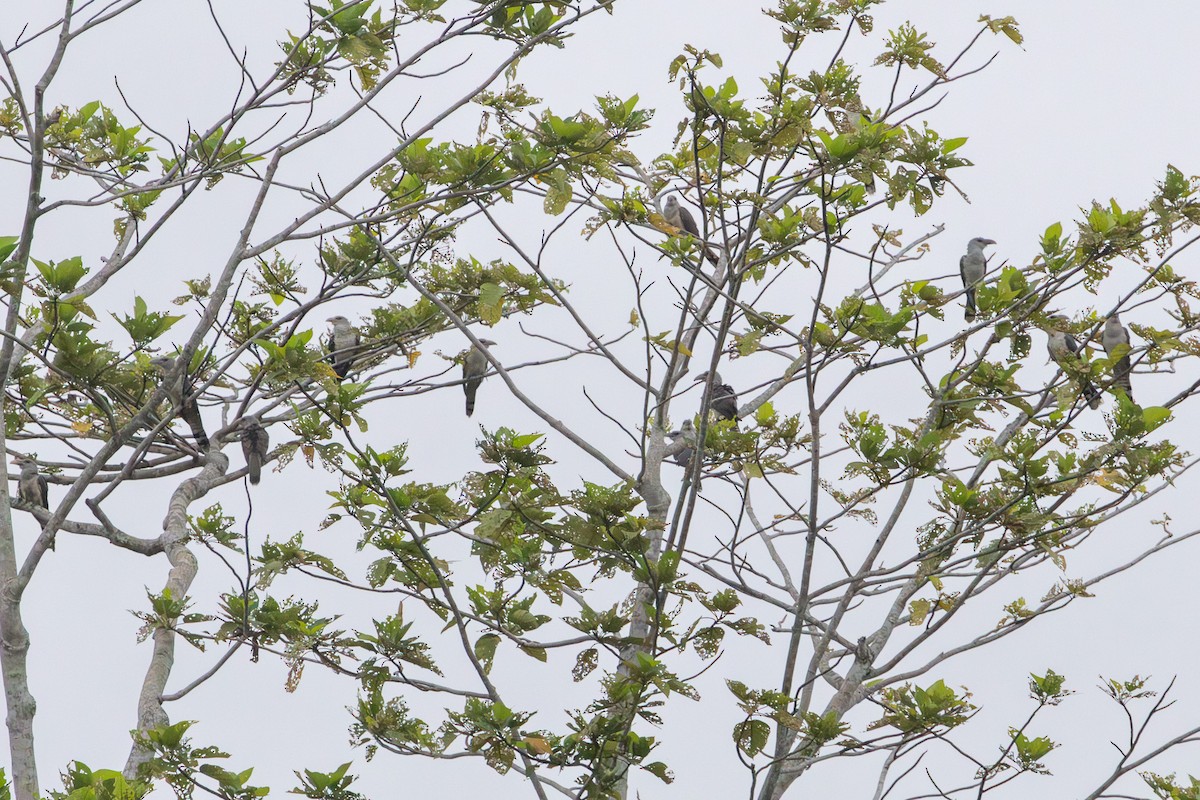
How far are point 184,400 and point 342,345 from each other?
4044 millimetres

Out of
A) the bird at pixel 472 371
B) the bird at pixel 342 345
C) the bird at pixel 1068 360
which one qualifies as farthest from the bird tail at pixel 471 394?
the bird at pixel 1068 360

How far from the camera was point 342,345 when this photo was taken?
32.4 ft

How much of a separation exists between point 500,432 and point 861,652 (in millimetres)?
2390

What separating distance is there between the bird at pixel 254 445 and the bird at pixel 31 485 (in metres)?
1.45

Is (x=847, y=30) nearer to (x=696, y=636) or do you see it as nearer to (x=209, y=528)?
(x=696, y=636)

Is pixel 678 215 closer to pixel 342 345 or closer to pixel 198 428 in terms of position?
pixel 342 345

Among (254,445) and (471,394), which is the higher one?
(471,394)

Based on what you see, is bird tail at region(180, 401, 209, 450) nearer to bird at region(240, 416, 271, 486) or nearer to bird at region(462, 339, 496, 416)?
bird at region(240, 416, 271, 486)

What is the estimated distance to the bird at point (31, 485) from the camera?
8.90m

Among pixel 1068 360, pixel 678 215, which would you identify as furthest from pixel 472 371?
pixel 1068 360

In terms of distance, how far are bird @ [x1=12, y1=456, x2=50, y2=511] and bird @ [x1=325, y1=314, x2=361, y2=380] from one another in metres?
2.22

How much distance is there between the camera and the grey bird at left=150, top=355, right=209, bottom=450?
5827 mm

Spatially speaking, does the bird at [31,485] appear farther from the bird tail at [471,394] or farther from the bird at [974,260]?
the bird at [974,260]

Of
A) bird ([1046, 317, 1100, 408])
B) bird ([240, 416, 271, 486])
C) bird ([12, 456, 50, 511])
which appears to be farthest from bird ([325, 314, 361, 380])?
bird ([1046, 317, 1100, 408])
